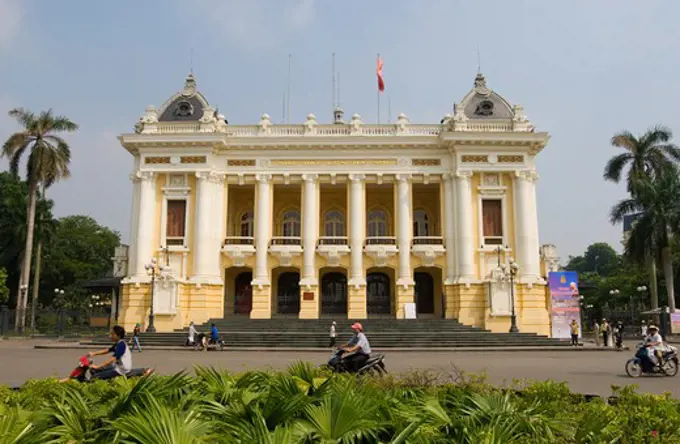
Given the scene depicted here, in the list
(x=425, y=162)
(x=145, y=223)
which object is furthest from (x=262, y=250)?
(x=425, y=162)

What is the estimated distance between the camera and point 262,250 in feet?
116

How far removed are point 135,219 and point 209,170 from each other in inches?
219

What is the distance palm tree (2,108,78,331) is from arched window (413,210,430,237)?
24771mm

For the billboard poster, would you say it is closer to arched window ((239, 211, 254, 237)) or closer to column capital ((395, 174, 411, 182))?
column capital ((395, 174, 411, 182))

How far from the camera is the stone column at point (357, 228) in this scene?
115ft

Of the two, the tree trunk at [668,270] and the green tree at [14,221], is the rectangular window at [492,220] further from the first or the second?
the green tree at [14,221]

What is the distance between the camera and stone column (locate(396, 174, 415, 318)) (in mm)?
34375

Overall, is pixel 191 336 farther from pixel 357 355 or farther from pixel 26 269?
pixel 26 269

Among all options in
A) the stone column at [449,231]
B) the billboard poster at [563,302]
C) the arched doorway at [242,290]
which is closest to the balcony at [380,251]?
the stone column at [449,231]

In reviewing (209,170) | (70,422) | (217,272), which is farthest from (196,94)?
(70,422)

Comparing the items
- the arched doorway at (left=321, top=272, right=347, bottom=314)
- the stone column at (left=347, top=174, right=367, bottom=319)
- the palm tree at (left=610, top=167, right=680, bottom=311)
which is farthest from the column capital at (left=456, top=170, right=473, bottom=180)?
the palm tree at (left=610, top=167, right=680, bottom=311)

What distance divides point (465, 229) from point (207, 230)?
51.5 feet

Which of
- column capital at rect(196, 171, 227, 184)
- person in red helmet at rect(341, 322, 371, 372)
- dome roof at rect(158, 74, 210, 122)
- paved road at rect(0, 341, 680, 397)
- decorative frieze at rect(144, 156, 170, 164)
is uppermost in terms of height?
dome roof at rect(158, 74, 210, 122)

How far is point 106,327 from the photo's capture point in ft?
140
